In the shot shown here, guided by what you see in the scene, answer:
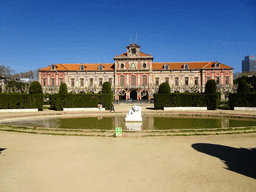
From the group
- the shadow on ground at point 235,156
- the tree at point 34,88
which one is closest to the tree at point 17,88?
the tree at point 34,88

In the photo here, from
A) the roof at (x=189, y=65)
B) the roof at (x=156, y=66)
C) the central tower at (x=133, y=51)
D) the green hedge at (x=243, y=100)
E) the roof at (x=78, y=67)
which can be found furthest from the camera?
the roof at (x=78, y=67)

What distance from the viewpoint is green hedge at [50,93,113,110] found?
78.6 feet

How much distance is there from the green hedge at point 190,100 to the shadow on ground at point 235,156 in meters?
17.8

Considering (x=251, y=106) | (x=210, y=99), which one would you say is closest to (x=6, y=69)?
(x=210, y=99)

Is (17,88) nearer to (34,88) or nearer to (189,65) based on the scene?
(34,88)

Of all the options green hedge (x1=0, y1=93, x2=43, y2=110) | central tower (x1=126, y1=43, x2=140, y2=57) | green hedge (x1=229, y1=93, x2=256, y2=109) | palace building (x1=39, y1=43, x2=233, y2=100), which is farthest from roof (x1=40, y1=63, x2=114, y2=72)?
green hedge (x1=229, y1=93, x2=256, y2=109)

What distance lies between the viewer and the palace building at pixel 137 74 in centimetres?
4872

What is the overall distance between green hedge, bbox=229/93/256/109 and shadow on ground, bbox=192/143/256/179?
802 inches

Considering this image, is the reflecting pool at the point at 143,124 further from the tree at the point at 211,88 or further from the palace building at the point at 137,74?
the palace building at the point at 137,74

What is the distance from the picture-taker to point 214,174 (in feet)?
14.9

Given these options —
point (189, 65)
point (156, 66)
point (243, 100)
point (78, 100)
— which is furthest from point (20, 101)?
point (189, 65)

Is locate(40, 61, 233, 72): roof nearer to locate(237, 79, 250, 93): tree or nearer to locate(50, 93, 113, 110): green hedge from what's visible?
locate(237, 79, 250, 93): tree

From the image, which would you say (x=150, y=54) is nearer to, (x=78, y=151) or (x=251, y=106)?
(x=251, y=106)

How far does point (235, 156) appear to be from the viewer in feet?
19.3
